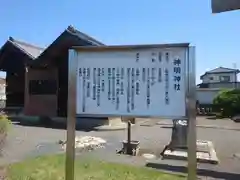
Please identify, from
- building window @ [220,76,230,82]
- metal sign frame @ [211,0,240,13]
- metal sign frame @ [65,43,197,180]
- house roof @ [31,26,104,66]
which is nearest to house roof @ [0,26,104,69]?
house roof @ [31,26,104,66]

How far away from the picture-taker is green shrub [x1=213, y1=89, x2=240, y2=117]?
29377mm

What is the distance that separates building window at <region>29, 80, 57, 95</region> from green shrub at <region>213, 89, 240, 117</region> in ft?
56.1

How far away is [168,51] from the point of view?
4.21 m

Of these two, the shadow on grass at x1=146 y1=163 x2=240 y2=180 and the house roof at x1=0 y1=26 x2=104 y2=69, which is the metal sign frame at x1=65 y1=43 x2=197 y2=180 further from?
the house roof at x1=0 y1=26 x2=104 y2=69

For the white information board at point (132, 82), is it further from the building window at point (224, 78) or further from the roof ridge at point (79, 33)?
the building window at point (224, 78)

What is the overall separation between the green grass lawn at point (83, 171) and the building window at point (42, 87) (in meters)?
13.7

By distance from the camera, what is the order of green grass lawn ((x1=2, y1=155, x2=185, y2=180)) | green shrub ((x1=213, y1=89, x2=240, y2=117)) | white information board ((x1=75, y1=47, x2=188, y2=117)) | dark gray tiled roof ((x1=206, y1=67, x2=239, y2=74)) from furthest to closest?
1. dark gray tiled roof ((x1=206, y1=67, x2=239, y2=74))
2. green shrub ((x1=213, y1=89, x2=240, y2=117))
3. green grass lawn ((x1=2, y1=155, x2=185, y2=180))
4. white information board ((x1=75, y1=47, x2=188, y2=117))

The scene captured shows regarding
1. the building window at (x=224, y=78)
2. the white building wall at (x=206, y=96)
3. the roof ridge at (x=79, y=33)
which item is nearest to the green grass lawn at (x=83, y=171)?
the roof ridge at (x=79, y=33)

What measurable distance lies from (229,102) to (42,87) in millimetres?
17829

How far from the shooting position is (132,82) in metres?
4.31

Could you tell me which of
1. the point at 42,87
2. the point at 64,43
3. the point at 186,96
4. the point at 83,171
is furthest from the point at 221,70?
the point at 186,96

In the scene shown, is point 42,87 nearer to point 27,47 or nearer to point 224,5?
point 27,47

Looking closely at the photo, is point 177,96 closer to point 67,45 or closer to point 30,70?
point 67,45

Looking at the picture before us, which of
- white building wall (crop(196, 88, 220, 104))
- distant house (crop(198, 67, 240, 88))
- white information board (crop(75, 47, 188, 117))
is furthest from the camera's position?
distant house (crop(198, 67, 240, 88))
